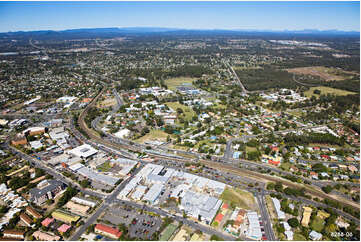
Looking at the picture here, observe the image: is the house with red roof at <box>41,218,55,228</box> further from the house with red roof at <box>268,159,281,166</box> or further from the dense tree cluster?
the dense tree cluster

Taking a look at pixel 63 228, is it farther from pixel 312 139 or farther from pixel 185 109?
pixel 312 139

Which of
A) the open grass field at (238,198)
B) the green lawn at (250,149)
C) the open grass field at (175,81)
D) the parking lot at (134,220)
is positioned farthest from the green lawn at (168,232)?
the open grass field at (175,81)

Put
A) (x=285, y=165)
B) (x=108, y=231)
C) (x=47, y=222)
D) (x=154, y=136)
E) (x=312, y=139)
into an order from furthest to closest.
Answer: (x=154, y=136) < (x=312, y=139) < (x=285, y=165) < (x=47, y=222) < (x=108, y=231)

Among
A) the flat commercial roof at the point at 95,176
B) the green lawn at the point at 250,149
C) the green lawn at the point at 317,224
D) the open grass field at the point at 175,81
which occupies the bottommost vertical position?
the green lawn at the point at 317,224

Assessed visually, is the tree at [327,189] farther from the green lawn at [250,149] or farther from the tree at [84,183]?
the tree at [84,183]

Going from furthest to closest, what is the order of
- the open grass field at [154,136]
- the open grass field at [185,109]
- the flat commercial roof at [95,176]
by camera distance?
the open grass field at [185,109] → the open grass field at [154,136] → the flat commercial roof at [95,176]

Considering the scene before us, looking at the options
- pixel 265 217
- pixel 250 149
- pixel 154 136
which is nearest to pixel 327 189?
pixel 265 217
